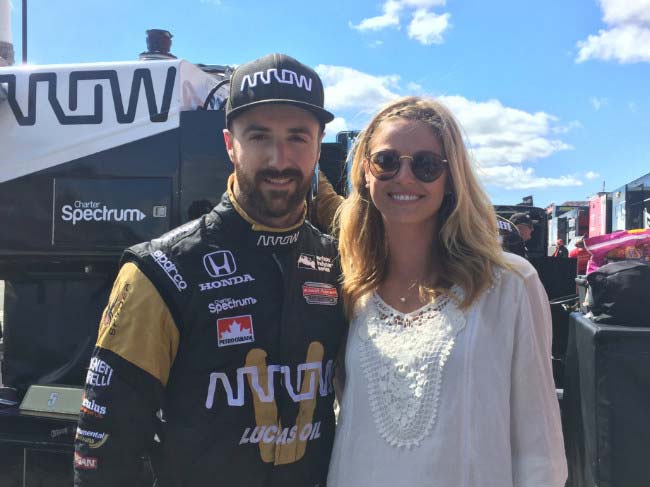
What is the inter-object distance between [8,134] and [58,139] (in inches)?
11.8

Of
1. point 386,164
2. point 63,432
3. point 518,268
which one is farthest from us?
point 63,432

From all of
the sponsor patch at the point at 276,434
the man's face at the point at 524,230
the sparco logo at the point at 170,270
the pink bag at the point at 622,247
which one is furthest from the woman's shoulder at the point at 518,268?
the man's face at the point at 524,230

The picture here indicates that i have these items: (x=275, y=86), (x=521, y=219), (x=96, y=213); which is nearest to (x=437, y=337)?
(x=275, y=86)

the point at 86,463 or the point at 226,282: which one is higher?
the point at 226,282

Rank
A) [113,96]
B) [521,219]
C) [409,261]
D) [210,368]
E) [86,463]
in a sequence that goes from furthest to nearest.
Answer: [521,219]
[113,96]
[409,261]
[210,368]
[86,463]

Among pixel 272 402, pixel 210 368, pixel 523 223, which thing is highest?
pixel 523 223

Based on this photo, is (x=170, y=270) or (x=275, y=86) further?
(x=275, y=86)

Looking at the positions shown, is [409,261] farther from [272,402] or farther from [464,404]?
[272,402]

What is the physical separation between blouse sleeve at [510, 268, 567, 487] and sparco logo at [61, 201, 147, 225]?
7.09 feet

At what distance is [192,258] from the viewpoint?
1648 millimetres

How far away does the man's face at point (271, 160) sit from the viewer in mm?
1741

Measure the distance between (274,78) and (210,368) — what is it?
0.91 m

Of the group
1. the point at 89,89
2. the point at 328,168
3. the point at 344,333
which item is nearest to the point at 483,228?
the point at 344,333

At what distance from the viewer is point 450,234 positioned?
1839 mm
